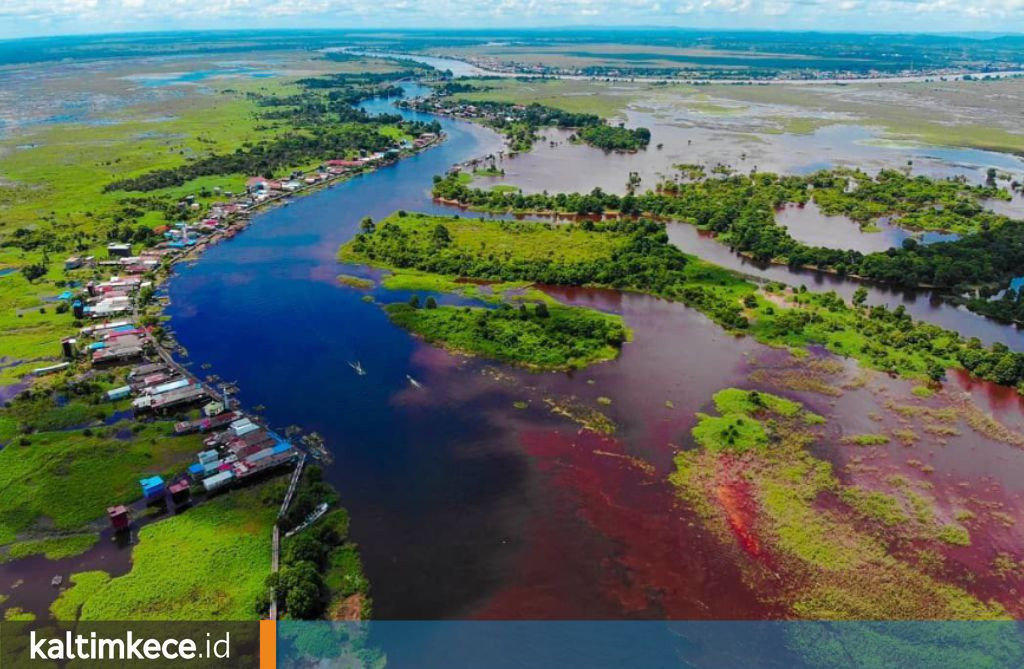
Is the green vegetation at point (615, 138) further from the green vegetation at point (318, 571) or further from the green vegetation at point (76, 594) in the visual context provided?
the green vegetation at point (76, 594)

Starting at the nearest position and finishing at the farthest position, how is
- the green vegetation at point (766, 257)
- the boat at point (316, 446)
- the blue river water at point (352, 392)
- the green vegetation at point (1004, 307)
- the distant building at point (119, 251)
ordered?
the blue river water at point (352, 392) → the boat at point (316, 446) → the green vegetation at point (766, 257) → the green vegetation at point (1004, 307) → the distant building at point (119, 251)

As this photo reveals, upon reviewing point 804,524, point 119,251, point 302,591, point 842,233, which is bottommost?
point 804,524

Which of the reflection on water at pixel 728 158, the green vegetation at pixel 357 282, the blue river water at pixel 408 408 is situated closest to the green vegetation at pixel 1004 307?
the blue river water at pixel 408 408

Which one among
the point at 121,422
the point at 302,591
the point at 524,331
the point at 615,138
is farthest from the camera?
the point at 615,138

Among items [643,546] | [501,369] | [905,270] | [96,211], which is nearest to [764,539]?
[643,546]

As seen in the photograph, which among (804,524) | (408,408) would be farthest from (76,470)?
(804,524)

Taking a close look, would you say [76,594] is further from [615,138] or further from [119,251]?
[615,138]
